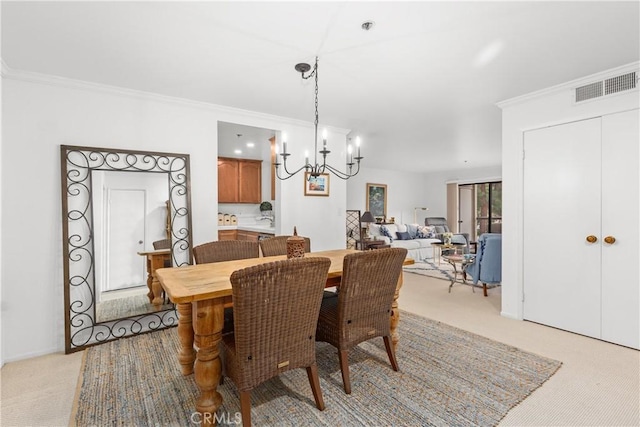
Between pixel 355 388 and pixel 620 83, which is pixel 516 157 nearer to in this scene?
pixel 620 83

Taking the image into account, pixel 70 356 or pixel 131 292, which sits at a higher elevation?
pixel 131 292

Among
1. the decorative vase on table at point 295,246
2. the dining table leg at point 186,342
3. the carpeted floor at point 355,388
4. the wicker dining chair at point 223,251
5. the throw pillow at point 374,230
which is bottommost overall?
the carpeted floor at point 355,388

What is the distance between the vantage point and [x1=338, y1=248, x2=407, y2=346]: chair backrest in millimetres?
1919

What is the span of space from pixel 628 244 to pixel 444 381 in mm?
2017

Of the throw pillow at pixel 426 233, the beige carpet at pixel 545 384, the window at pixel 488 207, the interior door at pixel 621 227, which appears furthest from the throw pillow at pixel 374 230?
the interior door at pixel 621 227

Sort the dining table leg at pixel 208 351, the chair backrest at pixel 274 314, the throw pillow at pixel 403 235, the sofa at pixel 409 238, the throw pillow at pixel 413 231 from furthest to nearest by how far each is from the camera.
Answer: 1. the throw pillow at pixel 413 231
2. the throw pillow at pixel 403 235
3. the sofa at pixel 409 238
4. the dining table leg at pixel 208 351
5. the chair backrest at pixel 274 314

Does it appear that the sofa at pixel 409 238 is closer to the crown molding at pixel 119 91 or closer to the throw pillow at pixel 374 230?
the throw pillow at pixel 374 230

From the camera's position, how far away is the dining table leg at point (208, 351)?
5.39 feet

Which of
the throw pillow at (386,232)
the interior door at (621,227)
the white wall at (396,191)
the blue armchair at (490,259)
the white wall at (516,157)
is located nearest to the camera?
the interior door at (621,227)

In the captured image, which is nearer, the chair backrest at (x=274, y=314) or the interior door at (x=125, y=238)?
the chair backrest at (x=274, y=314)

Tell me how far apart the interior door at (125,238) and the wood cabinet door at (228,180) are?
2.98 m

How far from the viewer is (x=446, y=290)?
4.57 m

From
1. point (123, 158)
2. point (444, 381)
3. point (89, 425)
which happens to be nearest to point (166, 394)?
point (89, 425)

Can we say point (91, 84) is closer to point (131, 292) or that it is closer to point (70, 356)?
point (131, 292)
